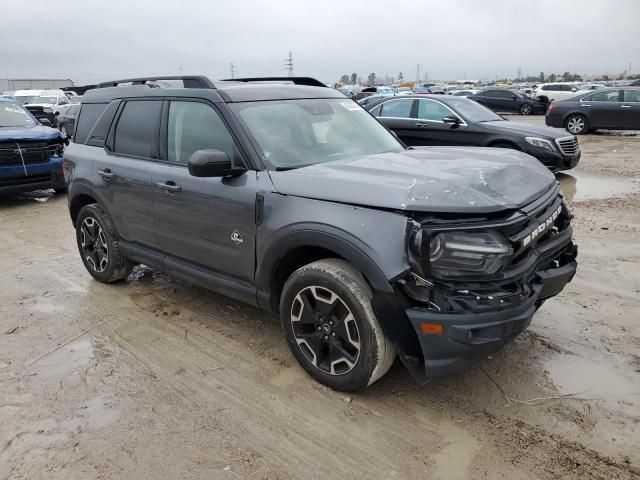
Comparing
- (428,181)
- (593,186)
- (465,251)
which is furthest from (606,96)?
(465,251)

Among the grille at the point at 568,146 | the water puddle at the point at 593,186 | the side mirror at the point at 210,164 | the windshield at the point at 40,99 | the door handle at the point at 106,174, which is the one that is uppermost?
the side mirror at the point at 210,164

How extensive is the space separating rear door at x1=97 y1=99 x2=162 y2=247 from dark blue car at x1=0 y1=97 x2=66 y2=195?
200 inches

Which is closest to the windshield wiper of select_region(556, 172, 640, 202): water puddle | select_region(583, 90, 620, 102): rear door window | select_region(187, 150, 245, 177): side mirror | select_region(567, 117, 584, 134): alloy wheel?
select_region(187, 150, 245, 177): side mirror

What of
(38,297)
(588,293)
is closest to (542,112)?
(588,293)

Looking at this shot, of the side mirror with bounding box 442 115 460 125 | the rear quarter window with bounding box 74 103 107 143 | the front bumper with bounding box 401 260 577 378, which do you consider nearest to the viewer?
the front bumper with bounding box 401 260 577 378

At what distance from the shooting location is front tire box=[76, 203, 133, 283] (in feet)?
15.7

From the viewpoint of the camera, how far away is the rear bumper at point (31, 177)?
8648 millimetres

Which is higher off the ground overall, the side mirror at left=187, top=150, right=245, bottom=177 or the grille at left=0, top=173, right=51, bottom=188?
the side mirror at left=187, top=150, right=245, bottom=177

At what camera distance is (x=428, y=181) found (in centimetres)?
285

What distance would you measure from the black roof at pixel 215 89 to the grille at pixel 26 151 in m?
4.52

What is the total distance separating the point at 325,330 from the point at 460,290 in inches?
34.4

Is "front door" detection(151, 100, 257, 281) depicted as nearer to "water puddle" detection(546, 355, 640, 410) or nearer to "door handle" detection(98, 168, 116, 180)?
"door handle" detection(98, 168, 116, 180)

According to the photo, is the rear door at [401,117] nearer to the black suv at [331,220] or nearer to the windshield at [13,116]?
the black suv at [331,220]

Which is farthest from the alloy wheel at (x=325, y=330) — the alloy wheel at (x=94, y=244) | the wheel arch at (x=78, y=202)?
the wheel arch at (x=78, y=202)
